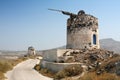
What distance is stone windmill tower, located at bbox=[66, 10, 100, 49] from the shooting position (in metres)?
30.8

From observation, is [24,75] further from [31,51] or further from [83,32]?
[31,51]

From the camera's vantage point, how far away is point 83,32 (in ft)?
101

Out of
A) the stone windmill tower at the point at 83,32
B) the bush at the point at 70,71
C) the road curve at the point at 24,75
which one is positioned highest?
the stone windmill tower at the point at 83,32

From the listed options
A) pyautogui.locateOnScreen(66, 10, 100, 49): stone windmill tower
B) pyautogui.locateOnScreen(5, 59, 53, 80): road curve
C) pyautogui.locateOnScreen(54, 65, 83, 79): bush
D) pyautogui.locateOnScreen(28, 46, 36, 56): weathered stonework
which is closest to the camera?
pyautogui.locateOnScreen(54, 65, 83, 79): bush

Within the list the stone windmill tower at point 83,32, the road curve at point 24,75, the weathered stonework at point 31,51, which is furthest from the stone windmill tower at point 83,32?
the weathered stonework at point 31,51

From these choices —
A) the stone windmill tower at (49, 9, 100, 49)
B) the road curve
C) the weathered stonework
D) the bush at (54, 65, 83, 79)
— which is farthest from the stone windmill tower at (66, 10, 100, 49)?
the weathered stonework

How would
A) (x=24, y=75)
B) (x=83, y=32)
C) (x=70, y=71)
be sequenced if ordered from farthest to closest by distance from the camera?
(x=83, y=32), (x=24, y=75), (x=70, y=71)

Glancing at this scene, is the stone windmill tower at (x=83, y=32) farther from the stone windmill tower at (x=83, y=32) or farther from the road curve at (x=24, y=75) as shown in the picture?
the road curve at (x=24, y=75)

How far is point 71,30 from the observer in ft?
104

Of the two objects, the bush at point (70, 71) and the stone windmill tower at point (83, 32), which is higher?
the stone windmill tower at point (83, 32)

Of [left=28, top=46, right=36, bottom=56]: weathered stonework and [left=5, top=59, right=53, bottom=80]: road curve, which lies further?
[left=28, top=46, right=36, bottom=56]: weathered stonework

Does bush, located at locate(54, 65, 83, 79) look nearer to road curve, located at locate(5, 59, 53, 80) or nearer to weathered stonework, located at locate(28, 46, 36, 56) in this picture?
road curve, located at locate(5, 59, 53, 80)

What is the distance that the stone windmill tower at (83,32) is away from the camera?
30750 mm

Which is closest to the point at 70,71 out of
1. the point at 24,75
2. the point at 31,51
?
the point at 24,75
